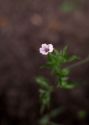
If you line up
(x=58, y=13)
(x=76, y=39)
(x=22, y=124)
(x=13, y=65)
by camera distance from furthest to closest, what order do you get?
(x=58, y=13), (x=76, y=39), (x=13, y=65), (x=22, y=124)

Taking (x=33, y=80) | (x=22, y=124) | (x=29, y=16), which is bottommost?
(x=22, y=124)

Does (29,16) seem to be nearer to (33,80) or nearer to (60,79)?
(33,80)

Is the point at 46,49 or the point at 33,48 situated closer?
the point at 46,49

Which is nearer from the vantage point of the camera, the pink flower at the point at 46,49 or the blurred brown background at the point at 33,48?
the pink flower at the point at 46,49

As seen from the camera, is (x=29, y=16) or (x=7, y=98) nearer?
(x=7, y=98)

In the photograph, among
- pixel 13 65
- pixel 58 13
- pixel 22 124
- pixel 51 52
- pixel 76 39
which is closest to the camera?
pixel 51 52

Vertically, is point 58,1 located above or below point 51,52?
above

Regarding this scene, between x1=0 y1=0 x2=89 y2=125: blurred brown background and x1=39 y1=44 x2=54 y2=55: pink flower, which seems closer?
x1=39 y1=44 x2=54 y2=55: pink flower

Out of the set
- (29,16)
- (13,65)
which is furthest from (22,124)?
(29,16)
